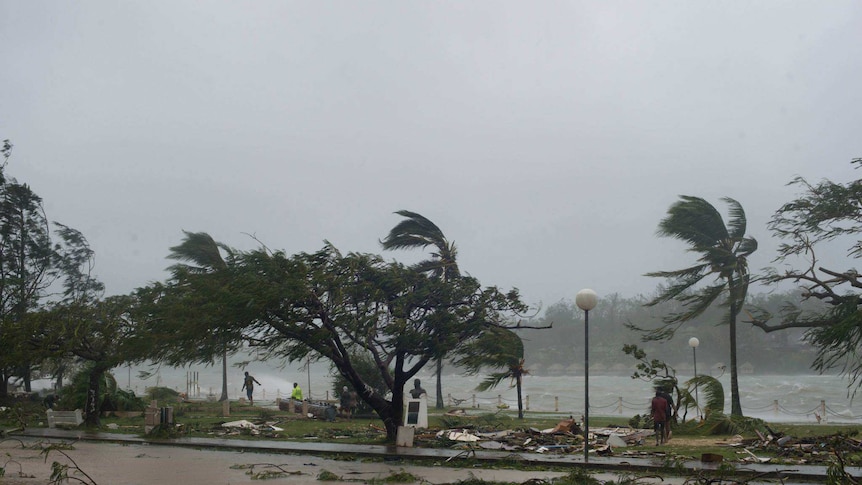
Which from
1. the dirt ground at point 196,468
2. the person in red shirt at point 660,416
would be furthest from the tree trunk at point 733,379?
the dirt ground at point 196,468

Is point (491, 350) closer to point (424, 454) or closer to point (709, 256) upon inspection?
point (424, 454)

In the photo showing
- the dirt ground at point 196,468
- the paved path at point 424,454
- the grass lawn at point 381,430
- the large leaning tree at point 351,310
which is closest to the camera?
the dirt ground at point 196,468

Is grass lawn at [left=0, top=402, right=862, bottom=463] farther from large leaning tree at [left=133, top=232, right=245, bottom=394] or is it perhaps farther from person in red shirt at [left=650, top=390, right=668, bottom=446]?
large leaning tree at [left=133, top=232, right=245, bottom=394]

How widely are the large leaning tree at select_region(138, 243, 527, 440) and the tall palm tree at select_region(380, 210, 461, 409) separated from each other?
1410mm

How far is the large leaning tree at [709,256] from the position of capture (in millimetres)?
30078

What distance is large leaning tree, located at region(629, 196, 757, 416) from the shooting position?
98.7 ft

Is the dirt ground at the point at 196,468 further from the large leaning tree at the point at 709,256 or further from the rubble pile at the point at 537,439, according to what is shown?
the large leaning tree at the point at 709,256

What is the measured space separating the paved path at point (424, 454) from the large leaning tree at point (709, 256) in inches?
582

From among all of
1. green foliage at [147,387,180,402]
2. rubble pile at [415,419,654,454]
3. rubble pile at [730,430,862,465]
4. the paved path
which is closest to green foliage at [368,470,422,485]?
the paved path

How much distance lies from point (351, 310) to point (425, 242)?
14.6 feet

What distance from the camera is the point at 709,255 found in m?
30.5

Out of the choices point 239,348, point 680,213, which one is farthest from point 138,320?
point 680,213

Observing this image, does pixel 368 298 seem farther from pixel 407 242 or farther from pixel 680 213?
pixel 680 213

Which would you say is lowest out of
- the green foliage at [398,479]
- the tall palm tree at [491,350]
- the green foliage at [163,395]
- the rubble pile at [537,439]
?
the green foliage at [163,395]
